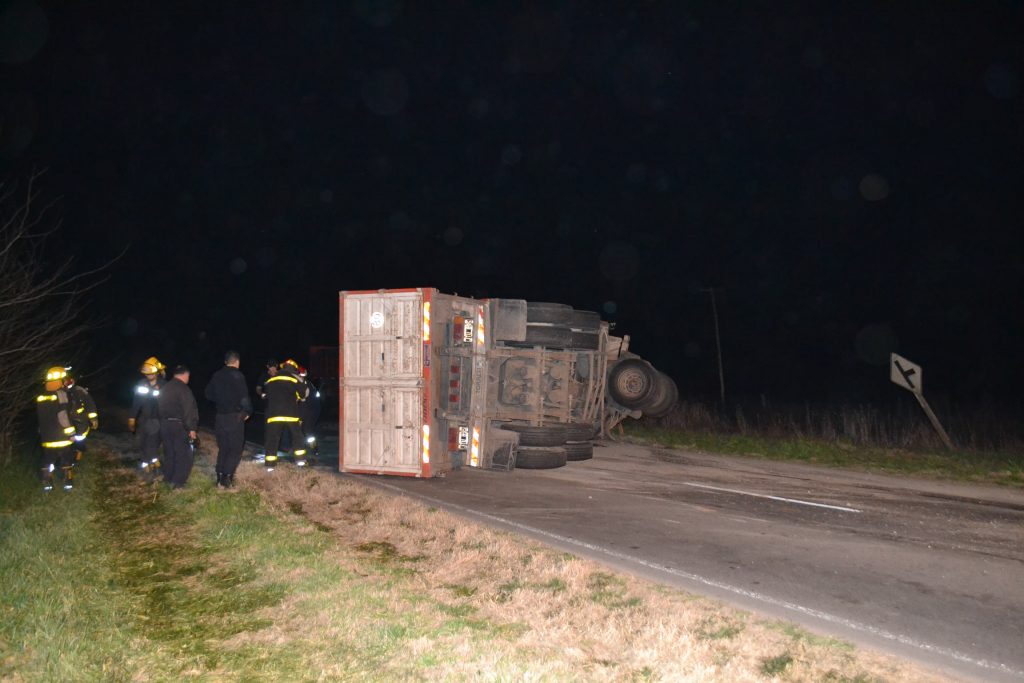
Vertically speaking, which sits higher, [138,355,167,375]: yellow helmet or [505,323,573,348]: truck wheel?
[505,323,573,348]: truck wheel

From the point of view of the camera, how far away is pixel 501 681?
4215 millimetres

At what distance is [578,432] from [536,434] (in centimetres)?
82

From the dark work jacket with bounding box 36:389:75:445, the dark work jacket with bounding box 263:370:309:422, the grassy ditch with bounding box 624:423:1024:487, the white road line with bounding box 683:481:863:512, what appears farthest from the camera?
the grassy ditch with bounding box 624:423:1024:487

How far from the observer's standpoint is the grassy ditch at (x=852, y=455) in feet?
42.4

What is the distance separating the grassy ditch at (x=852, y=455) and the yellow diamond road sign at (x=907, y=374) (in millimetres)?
1320

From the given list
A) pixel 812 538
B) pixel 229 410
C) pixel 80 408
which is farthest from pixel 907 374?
pixel 80 408

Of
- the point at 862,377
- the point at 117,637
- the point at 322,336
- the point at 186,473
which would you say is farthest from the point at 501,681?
the point at 322,336

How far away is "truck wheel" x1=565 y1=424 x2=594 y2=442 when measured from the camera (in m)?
11.9

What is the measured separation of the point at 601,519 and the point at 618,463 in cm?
489

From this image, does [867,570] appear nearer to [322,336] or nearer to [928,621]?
[928,621]

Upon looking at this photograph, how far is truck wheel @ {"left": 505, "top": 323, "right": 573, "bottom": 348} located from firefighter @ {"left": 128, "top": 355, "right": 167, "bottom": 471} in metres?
4.92

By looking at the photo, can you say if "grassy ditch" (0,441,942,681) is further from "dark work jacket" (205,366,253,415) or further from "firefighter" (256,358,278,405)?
"firefighter" (256,358,278,405)

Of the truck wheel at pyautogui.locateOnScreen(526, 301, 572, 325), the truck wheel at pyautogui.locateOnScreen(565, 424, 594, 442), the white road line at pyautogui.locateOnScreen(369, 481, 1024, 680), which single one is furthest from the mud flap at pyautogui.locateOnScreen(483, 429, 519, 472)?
the white road line at pyautogui.locateOnScreen(369, 481, 1024, 680)

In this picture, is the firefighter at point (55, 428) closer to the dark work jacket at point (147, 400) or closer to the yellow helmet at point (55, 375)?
the yellow helmet at point (55, 375)
